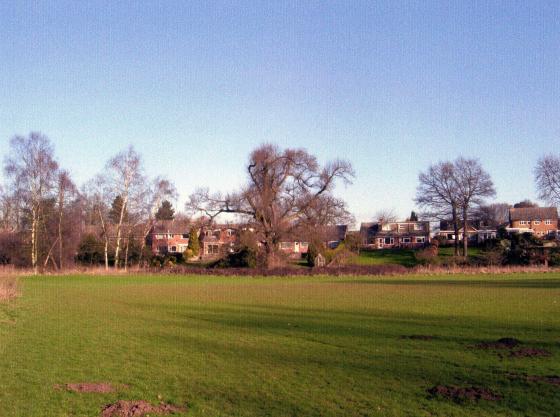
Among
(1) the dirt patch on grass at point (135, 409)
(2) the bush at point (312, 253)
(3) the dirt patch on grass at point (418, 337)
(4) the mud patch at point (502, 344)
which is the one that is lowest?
(1) the dirt patch on grass at point (135, 409)

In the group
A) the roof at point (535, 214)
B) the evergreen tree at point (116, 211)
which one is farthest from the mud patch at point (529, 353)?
the roof at point (535, 214)

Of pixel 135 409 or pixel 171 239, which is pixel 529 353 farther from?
pixel 171 239

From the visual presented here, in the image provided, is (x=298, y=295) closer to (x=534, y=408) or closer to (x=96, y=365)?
(x=96, y=365)

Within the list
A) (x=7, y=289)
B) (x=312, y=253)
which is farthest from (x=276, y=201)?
(x=7, y=289)

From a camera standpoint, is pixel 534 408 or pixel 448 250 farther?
pixel 448 250

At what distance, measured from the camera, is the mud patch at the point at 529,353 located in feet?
42.0

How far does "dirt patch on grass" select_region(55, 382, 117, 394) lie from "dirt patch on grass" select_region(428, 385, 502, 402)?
18.0ft

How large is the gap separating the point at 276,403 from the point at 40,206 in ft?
184

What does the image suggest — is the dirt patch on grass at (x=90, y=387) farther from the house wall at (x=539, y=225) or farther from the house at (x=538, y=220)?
the house wall at (x=539, y=225)

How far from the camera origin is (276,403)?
9.25 meters

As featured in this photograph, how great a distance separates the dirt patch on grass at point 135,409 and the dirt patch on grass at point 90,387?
1.12m

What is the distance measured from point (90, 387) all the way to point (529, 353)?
9.24m

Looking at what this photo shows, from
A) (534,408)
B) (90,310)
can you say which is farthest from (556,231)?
(534,408)

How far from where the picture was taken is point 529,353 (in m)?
13.0
